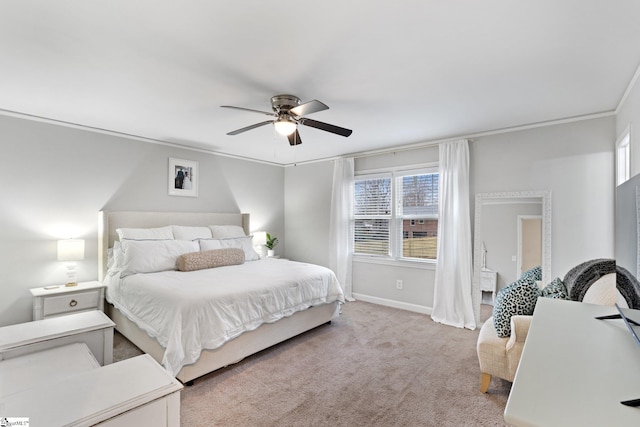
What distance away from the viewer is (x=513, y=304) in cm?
237

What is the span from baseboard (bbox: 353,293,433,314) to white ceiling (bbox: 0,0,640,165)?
2.54 m

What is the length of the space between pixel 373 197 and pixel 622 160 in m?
2.86

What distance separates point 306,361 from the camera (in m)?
2.90

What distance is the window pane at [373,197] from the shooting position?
4.79 meters

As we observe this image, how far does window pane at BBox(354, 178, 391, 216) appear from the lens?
479 centimetres

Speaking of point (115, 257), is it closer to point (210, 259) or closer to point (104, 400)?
point (210, 259)

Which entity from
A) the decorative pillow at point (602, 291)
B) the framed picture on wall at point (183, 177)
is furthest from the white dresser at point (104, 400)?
the framed picture on wall at point (183, 177)

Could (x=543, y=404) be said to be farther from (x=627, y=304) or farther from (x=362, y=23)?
(x=362, y=23)

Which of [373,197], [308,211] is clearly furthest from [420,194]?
[308,211]

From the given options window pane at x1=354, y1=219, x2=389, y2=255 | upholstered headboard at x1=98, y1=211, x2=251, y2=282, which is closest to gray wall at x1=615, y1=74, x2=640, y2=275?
window pane at x1=354, y1=219, x2=389, y2=255

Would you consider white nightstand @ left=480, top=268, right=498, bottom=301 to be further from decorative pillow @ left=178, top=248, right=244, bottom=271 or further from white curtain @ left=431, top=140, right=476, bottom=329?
decorative pillow @ left=178, top=248, right=244, bottom=271

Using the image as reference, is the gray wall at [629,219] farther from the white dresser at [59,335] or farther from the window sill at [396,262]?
the white dresser at [59,335]

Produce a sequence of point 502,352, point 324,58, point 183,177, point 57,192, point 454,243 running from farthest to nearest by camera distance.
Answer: point 183,177
point 454,243
point 57,192
point 502,352
point 324,58

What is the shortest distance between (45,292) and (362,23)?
3817 millimetres
